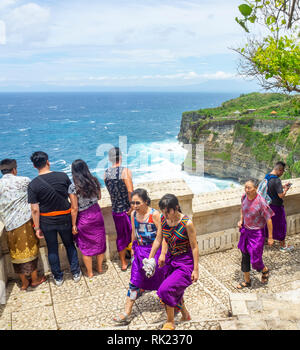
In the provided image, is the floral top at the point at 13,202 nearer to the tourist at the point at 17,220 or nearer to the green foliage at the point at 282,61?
the tourist at the point at 17,220

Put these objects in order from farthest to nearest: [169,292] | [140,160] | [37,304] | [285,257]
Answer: [140,160]
[285,257]
[37,304]
[169,292]

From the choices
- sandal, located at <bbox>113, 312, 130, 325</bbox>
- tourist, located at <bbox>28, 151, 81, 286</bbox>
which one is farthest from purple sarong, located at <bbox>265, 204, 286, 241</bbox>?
tourist, located at <bbox>28, 151, 81, 286</bbox>

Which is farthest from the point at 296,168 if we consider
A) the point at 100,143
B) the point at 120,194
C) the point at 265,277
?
the point at 100,143

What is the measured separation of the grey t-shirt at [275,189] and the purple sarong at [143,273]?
8.62 ft

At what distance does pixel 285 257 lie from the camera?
5.77 m

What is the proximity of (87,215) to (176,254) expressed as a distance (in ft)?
5.22

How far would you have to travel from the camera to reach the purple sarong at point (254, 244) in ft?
15.5

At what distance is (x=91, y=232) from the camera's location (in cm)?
470

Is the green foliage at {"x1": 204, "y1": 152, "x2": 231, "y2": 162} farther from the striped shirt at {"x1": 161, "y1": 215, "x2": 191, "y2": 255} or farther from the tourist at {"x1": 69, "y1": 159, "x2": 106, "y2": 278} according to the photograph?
the striped shirt at {"x1": 161, "y1": 215, "x2": 191, "y2": 255}

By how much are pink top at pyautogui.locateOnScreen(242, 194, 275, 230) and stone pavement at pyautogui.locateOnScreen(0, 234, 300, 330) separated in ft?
3.10

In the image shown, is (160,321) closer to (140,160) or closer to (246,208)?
(246,208)

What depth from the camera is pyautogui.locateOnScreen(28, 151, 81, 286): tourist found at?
423 centimetres

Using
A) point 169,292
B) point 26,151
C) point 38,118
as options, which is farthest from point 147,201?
point 38,118

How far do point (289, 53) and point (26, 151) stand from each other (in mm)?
77797
